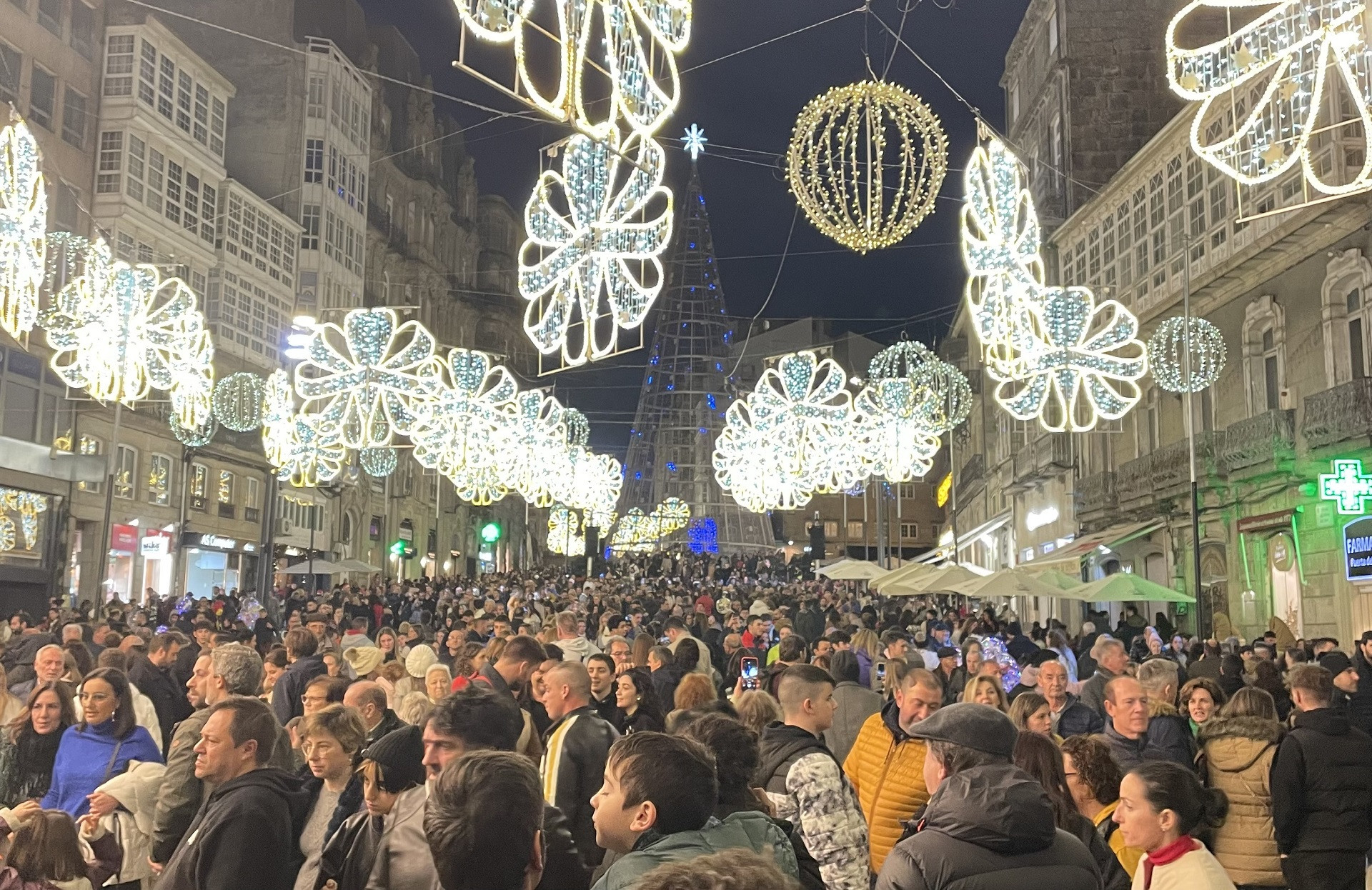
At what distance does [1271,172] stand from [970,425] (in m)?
54.5

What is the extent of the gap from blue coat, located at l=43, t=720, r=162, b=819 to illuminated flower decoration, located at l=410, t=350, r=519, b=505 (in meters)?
15.7

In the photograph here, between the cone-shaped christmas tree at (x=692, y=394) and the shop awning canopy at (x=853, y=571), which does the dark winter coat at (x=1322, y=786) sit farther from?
the cone-shaped christmas tree at (x=692, y=394)

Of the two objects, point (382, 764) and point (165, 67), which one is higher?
point (165, 67)

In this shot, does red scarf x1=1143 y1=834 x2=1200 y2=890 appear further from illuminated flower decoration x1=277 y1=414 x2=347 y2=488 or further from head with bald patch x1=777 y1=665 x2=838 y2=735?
illuminated flower decoration x1=277 y1=414 x2=347 y2=488

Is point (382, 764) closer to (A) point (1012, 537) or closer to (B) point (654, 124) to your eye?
(B) point (654, 124)

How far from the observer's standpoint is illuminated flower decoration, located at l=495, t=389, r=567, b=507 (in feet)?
93.4

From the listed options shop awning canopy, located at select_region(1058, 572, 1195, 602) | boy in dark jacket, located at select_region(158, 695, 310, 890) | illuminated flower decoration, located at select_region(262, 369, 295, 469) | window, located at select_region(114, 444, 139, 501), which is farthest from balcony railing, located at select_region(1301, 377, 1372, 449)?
window, located at select_region(114, 444, 139, 501)

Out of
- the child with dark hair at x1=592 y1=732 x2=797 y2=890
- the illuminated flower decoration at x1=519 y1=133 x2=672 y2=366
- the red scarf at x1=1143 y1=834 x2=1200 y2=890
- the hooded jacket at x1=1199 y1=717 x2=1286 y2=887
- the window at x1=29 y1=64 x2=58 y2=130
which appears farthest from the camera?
the window at x1=29 y1=64 x2=58 y2=130

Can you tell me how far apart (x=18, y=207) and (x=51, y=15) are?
22474 millimetres

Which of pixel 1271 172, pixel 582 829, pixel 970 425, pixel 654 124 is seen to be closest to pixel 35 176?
pixel 654 124

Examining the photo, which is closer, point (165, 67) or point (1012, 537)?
point (165, 67)

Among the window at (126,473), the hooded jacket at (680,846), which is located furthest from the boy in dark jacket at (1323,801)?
the window at (126,473)

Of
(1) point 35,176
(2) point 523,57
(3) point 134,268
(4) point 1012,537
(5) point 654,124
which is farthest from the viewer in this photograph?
(4) point 1012,537

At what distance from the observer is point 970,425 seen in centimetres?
6419
